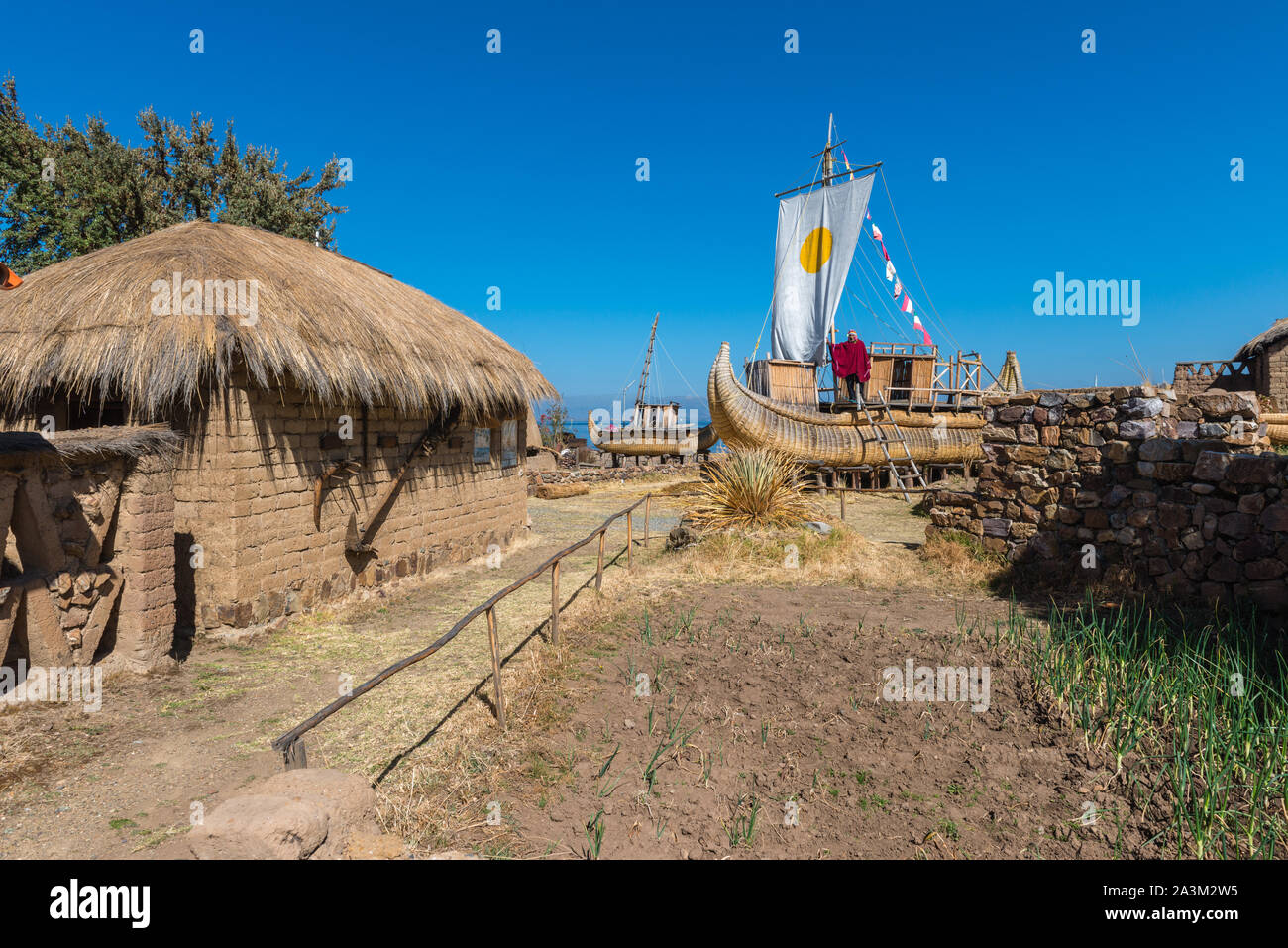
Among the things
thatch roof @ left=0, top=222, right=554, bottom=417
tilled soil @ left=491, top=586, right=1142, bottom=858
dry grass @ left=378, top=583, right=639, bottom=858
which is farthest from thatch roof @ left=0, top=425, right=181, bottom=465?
tilled soil @ left=491, top=586, right=1142, bottom=858

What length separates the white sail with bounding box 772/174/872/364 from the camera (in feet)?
79.7

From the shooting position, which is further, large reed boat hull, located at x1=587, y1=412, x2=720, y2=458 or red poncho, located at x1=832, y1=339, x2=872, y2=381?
large reed boat hull, located at x1=587, y1=412, x2=720, y2=458

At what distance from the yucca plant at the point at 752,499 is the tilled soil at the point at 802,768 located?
445 centimetres

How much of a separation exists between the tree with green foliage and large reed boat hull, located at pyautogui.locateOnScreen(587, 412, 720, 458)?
13387 millimetres

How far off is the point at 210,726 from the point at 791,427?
15070 millimetres

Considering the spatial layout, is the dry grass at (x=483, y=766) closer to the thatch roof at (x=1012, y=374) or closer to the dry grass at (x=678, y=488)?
the dry grass at (x=678, y=488)

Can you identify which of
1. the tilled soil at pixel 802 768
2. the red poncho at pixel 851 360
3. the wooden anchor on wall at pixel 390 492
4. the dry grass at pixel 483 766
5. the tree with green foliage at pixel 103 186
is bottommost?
the tilled soil at pixel 802 768

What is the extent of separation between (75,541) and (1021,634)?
7267mm

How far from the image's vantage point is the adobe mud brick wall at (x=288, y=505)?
6066 millimetres

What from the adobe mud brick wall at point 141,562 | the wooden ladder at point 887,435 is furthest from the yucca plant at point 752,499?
the wooden ladder at point 887,435

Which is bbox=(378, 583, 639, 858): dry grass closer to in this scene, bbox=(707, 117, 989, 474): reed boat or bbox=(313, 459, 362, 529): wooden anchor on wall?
bbox=(313, 459, 362, 529): wooden anchor on wall

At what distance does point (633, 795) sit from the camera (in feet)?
11.6

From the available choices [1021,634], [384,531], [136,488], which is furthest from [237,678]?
[1021,634]

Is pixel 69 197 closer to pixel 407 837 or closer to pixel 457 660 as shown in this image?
pixel 457 660
